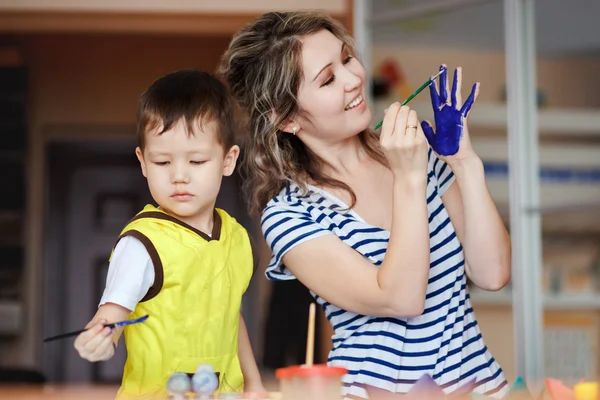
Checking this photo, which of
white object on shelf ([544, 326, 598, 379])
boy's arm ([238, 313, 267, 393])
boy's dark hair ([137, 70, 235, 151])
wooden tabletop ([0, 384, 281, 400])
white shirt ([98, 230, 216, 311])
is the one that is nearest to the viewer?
wooden tabletop ([0, 384, 281, 400])

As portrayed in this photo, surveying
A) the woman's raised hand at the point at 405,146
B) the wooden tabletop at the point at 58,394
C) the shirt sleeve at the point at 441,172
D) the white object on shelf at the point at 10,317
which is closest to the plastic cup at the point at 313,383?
the wooden tabletop at the point at 58,394

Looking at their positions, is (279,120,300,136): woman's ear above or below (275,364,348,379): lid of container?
above

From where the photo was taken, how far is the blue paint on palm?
1521 mm

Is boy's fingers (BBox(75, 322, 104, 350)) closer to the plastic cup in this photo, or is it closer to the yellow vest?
the yellow vest

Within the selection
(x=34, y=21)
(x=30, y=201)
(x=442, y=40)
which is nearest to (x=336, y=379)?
(x=442, y=40)

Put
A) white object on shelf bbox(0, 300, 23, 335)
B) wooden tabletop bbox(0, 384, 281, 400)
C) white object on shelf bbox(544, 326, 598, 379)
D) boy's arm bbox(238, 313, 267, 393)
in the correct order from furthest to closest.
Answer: white object on shelf bbox(0, 300, 23, 335)
white object on shelf bbox(544, 326, 598, 379)
boy's arm bbox(238, 313, 267, 393)
wooden tabletop bbox(0, 384, 281, 400)

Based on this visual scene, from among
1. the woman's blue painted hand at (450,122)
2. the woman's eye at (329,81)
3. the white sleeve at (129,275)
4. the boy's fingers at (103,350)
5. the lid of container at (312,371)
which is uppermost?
the woman's eye at (329,81)

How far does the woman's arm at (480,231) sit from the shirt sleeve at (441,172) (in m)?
0.06

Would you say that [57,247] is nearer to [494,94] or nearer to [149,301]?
[494,94]

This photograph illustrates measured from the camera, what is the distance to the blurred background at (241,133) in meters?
3.26

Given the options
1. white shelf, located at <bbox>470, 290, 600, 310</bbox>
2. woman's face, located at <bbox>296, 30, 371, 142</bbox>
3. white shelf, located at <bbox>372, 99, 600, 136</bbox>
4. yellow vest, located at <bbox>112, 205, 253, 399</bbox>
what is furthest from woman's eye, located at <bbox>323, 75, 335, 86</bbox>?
white shelf, located at <bbox>470, 290, 600, 310</bbox>

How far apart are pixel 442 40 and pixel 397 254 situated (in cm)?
229

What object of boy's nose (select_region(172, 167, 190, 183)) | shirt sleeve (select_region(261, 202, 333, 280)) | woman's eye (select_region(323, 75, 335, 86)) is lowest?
shirt sleeve (select_region(261, 202, 333, 280))

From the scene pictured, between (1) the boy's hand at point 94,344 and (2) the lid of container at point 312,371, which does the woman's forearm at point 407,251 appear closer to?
(2) the lid of container at point 312,371
